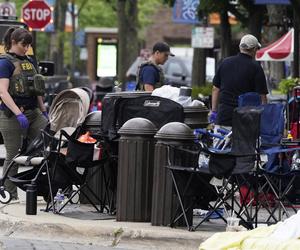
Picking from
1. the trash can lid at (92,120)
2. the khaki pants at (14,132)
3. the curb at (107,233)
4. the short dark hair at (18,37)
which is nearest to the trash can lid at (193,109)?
the trash can lid at (92,120)

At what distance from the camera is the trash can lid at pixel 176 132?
1014cm

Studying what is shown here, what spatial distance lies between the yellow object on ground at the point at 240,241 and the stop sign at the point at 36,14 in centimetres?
2111

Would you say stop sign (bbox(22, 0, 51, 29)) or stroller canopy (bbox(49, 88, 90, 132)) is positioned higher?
stop sign (bbox(22, 0, 51, 29))

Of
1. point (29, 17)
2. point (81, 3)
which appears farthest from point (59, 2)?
point (29, 17)

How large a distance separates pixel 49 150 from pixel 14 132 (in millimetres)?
1039

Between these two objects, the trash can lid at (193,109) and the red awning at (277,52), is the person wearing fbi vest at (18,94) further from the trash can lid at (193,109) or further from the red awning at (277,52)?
the red awning at (277,52)

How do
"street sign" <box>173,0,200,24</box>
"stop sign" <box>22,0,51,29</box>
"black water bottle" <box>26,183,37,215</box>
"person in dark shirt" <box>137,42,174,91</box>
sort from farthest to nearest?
"street sign" <box>173,0,200,24</box>, "stop sign" <box>22,0,51,29</box>, "person in dark shirt" <box>137,42,174,91</box>, "black water bottle" <box>26,183,37,215</box>

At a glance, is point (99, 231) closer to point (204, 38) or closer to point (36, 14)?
point (204, 38)

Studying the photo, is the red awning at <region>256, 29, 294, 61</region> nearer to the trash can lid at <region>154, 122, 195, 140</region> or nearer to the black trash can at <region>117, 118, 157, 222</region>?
the black trash can at <region>117, 118, 157, 222</region>

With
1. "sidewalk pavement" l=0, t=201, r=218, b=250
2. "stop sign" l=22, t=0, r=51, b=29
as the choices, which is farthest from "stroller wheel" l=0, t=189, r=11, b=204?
"stop sign" l=22, t=0, r=51, b=29

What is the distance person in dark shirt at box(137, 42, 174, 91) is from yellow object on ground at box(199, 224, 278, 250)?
505 centimetres

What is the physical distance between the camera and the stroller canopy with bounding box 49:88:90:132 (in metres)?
12.0

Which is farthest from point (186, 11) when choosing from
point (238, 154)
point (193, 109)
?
point (238, 154)

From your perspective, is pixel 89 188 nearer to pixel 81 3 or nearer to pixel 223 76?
pixel 223 76
